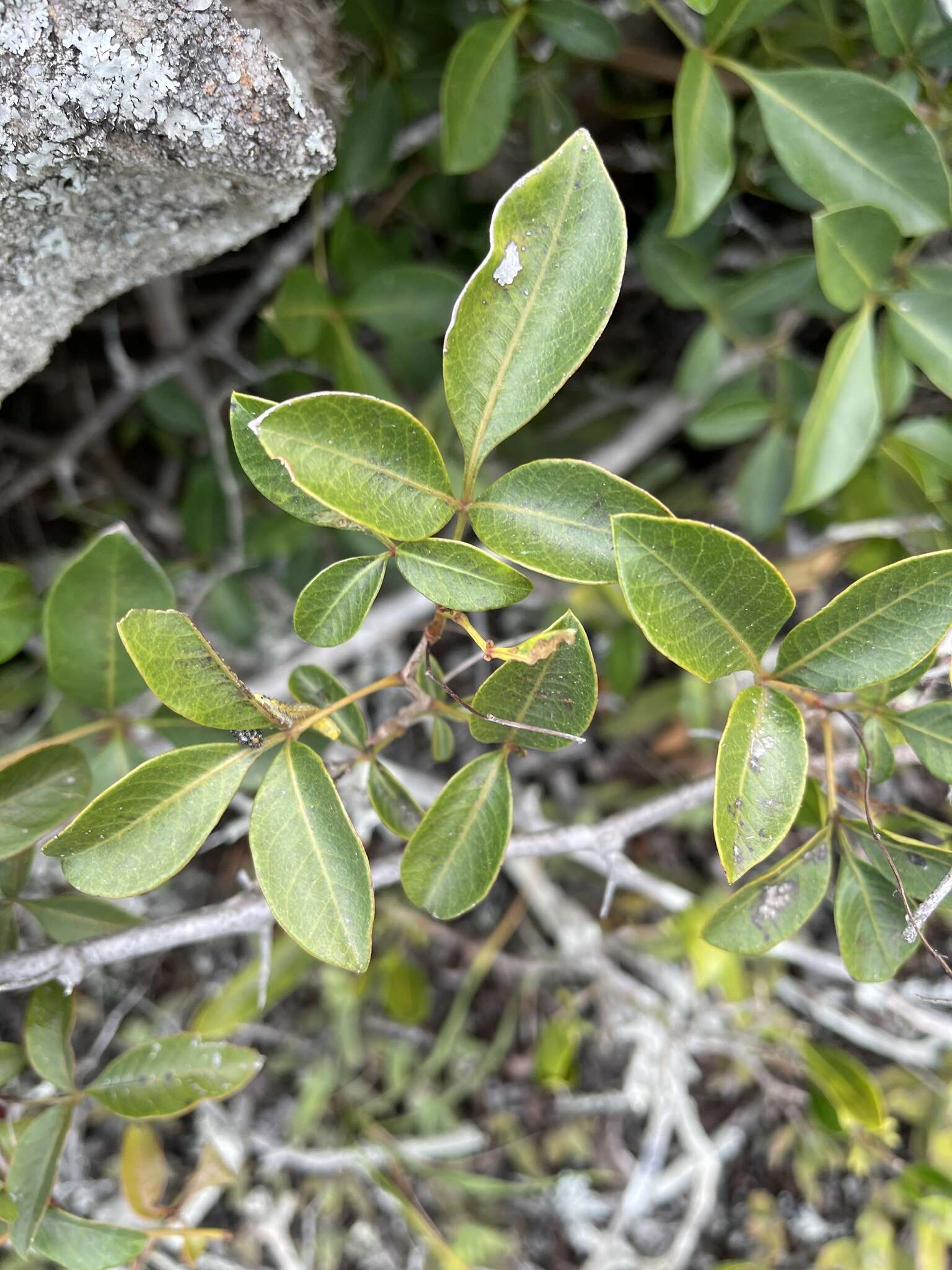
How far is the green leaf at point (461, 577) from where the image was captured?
0.63 m

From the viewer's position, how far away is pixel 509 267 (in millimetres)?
612

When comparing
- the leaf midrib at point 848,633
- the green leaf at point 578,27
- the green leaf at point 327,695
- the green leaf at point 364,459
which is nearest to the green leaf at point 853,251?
the green leaf at point 578,27

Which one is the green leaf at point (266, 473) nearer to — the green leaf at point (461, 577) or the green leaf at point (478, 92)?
the green leaf at point (461, 577)

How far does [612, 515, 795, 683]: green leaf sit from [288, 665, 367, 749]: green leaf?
0.98ft

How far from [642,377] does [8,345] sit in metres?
1.14

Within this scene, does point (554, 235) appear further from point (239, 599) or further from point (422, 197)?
point (239, 599)

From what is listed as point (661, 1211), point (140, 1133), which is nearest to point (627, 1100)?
Result: point (661, 1211)

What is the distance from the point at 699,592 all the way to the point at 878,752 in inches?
12.1

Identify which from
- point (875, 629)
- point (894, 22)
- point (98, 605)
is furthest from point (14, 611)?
point (894, 22)

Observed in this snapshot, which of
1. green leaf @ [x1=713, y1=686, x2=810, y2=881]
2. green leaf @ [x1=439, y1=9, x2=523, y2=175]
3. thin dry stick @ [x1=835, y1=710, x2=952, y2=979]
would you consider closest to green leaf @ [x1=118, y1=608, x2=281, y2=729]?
green leaf @ [x1=713, y1=686, x2=810, y2=881]

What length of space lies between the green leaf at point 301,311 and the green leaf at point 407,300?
3cm

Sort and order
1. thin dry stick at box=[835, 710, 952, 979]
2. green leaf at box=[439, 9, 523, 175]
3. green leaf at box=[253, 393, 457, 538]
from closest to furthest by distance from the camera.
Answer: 1. green leaf at box=[253, 393, 457, 538]
2. thin dry stick at box=[835, 710, 952, 979]
3. green leaf at box=[439, 9, 523, 175]

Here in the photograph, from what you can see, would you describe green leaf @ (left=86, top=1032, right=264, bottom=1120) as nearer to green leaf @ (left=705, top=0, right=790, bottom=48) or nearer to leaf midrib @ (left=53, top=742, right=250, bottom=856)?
leaf midrib @ (left=53, top=742, right=250, bottom=856)

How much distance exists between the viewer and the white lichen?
61 cm
